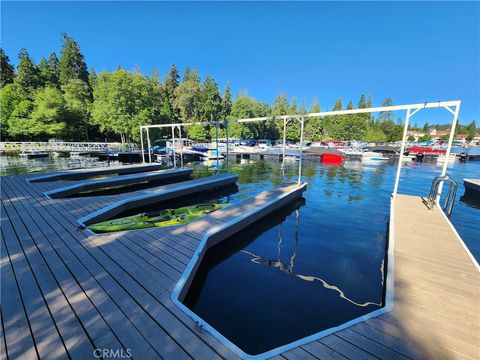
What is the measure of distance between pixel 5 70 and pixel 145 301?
5659 centimetres

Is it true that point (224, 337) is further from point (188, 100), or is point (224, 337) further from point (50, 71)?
point (50, 71)

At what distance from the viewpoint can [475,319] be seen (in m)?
2.48

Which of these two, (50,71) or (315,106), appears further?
(315,106)

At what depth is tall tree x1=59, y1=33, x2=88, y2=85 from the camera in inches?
1608

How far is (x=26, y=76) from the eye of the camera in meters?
34.0

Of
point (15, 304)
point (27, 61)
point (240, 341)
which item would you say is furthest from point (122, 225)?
point (27, 61)

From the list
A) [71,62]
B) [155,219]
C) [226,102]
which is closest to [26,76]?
[71,62]

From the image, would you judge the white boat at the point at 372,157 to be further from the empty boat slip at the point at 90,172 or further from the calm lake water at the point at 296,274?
the empty boat slip at the point at 90,172

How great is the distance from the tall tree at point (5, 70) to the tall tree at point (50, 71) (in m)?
4.28

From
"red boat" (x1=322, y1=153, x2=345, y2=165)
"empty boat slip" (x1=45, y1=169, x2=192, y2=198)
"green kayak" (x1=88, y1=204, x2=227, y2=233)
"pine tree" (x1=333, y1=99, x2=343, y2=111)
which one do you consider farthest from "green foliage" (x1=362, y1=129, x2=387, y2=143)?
"green kayak" (x1=88, y1=204, x2=227, y2=233)

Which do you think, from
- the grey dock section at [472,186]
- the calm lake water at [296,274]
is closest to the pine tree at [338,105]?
the grey dock section at [472,186]

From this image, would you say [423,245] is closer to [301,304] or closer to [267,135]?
[301,304]

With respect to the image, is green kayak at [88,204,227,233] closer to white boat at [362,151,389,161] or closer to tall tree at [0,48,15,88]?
white boat at [362,151,389,161]

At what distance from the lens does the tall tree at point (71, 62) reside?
40.8 metres
